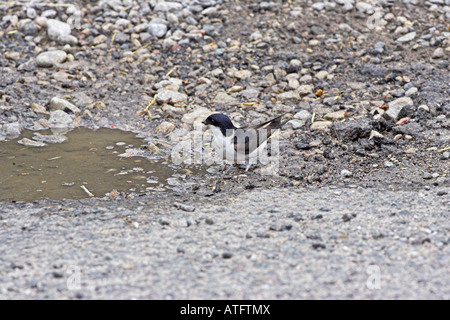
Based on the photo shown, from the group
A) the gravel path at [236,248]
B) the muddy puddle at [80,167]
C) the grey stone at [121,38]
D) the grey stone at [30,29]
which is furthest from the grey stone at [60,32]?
the gravel path at [236,248]

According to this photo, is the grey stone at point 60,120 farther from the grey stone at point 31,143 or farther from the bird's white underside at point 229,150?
the bird's white underside at point 229,150


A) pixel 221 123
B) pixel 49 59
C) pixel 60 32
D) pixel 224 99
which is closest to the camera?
pixel 221 123

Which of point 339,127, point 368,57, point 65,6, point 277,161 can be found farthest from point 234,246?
point 65,6

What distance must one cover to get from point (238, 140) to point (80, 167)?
1.94 m

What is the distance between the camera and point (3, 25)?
400 inches

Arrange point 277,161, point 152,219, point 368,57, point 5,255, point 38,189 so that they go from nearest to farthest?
point 5,255, point 152,219, point 38,189, point 277,161, point 368,57

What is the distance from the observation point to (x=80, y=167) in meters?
6.77

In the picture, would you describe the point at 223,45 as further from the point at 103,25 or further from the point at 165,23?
the point at 103,25

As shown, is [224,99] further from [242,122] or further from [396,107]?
[396,107]

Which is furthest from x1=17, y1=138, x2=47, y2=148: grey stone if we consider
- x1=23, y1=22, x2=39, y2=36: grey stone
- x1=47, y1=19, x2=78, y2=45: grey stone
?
x1=23, y1=22, x2=39, y2=36: grey stone

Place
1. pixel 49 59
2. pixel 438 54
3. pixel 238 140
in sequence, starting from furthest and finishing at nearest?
pixel 49 59, pixel 438 54, pixel 238 140

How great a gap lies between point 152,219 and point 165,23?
18.5ft

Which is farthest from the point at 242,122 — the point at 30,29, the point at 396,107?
the point at 30,29

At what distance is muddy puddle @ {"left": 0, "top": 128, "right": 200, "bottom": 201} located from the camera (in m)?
6.15
